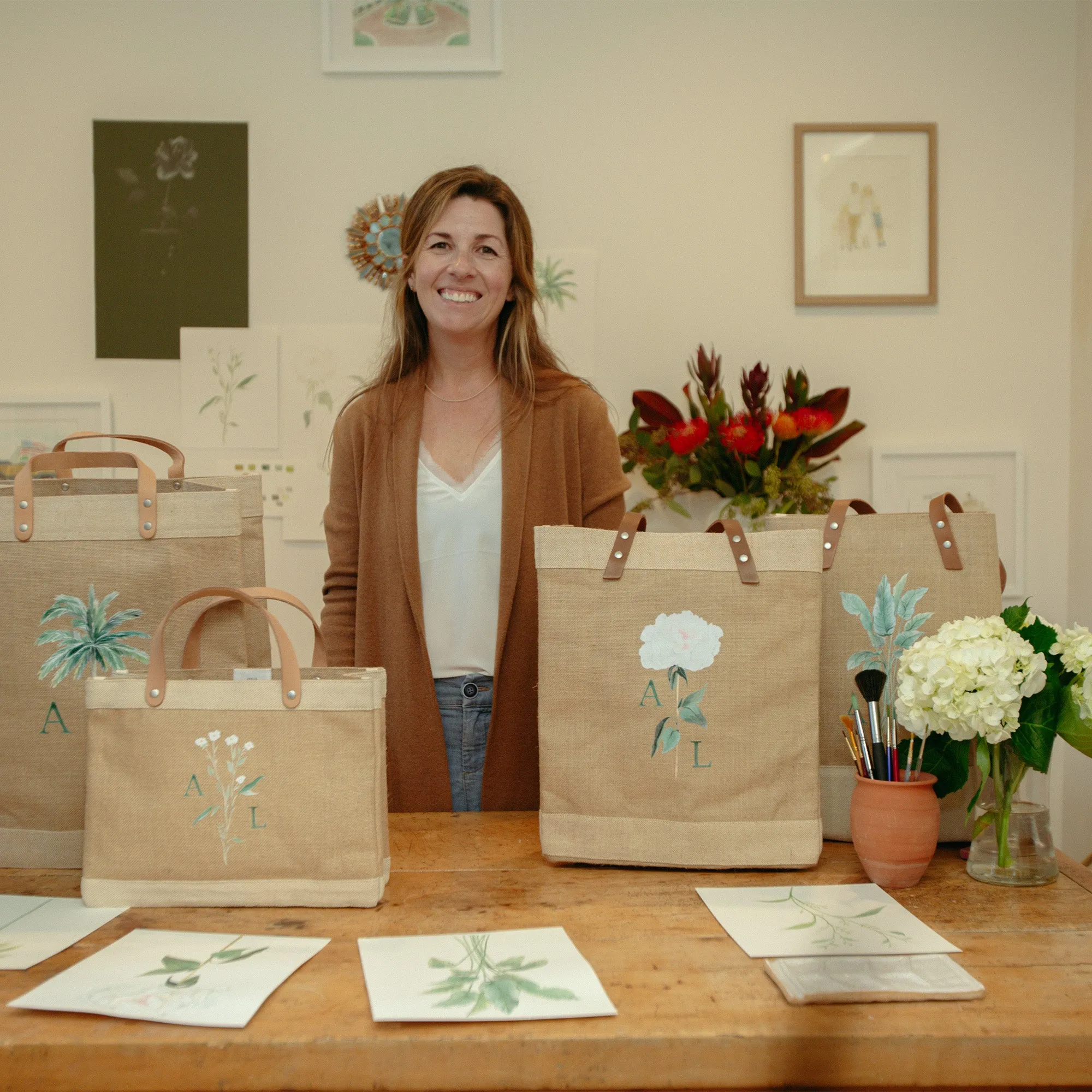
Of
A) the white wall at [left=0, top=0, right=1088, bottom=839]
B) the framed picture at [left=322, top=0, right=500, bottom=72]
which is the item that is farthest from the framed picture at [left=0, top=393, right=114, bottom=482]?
the framed picture at [left=322, top=0, right=500, bottom=72]

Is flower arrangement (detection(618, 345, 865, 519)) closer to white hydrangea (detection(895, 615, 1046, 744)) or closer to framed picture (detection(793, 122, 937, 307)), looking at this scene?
framed picture (detection(793, 122, 937, 307))

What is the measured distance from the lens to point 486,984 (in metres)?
0.83

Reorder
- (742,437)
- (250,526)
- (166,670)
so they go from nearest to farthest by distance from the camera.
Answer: (166,670)
(250,526)
(742,437)

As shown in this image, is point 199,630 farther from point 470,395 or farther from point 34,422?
point 34,422

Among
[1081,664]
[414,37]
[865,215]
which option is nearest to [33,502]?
[1081,664]

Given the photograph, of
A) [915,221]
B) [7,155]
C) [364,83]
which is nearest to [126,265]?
[7,155]

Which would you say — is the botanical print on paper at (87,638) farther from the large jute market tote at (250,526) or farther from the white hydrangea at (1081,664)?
the white hydrangea at (1081,664)

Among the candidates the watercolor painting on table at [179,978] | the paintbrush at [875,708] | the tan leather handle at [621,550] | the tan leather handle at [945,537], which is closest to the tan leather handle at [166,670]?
the watercolor painting on table at [179,978]

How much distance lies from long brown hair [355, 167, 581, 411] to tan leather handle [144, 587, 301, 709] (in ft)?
2.37

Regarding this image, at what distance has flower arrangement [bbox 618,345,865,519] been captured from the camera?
2.39 metres

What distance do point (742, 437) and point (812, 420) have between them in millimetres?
181

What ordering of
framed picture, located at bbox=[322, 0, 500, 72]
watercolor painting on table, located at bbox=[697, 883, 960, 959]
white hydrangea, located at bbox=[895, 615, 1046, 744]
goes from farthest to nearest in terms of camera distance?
framed picture, located at bbox=[322, 0, 500, 72] → white hydrangea, located at bbox=[895, 615, 1046, 744] → watercolor painting on table, located at bbox=[697, 883, 960, 959]

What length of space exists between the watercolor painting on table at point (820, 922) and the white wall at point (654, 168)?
180 cm

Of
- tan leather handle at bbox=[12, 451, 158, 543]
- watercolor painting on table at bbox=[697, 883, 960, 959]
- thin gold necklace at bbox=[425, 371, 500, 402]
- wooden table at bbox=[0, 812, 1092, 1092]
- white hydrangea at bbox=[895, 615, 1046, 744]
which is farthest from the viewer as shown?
thin gold necklace at bbox=[425, 371, 500, 402]
